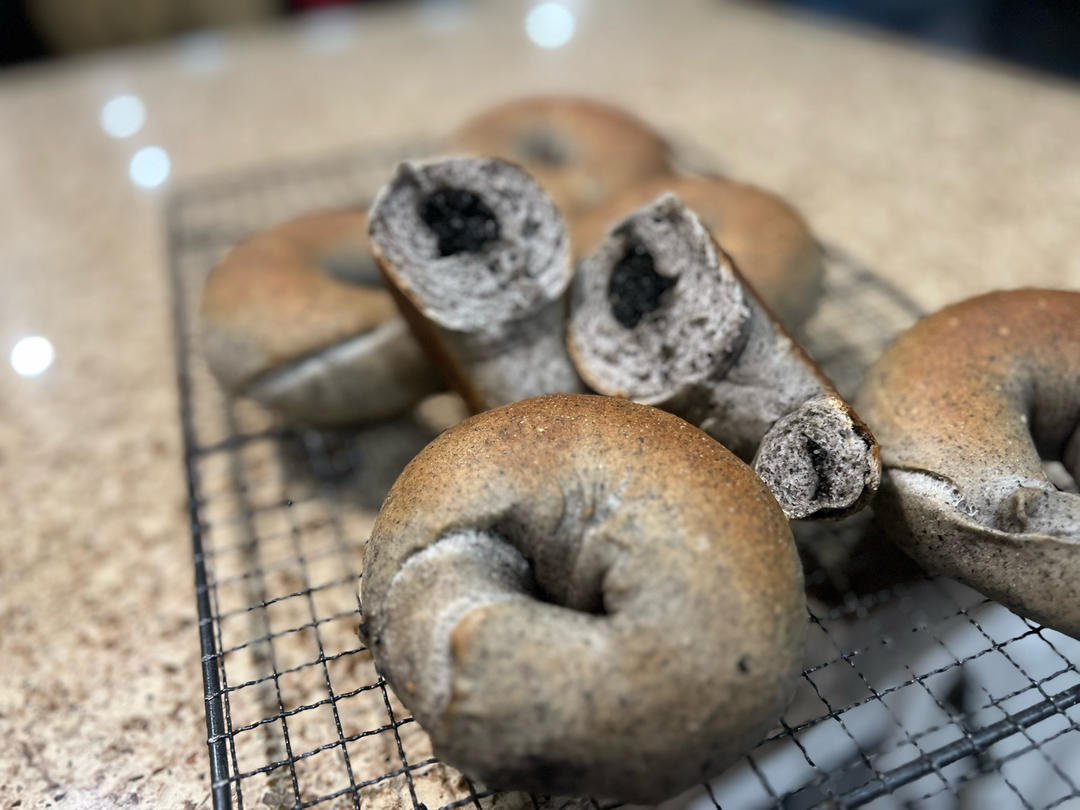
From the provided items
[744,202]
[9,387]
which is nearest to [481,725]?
[744,202]

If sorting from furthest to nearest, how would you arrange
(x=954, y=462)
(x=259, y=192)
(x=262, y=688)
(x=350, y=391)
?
1. (x=259, y=192)
2. (x=350, y=391)
3. (x=262, y=688)
4. (x=954, y=462)

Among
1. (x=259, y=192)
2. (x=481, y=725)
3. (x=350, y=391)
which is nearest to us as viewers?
(x=481, y=725)

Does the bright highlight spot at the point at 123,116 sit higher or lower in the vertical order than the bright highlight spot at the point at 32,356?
higher

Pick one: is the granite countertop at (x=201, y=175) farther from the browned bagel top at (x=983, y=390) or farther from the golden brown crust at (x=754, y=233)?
the browned bagel top at (x=983, y=390)

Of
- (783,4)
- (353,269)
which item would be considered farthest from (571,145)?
(783,4)

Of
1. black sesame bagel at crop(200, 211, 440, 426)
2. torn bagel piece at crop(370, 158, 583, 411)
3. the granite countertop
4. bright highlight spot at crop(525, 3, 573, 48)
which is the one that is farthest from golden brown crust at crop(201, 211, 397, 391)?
bright highlight spot at crop(525, 3, 573, 48)

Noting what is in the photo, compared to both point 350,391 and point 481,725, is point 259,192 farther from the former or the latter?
point 481,725

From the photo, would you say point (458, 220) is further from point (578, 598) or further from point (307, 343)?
point (578, 598)

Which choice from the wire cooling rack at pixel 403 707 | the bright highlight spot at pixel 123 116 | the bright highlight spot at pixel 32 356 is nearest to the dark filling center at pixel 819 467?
the wire cooling rack at pixel 403 707
